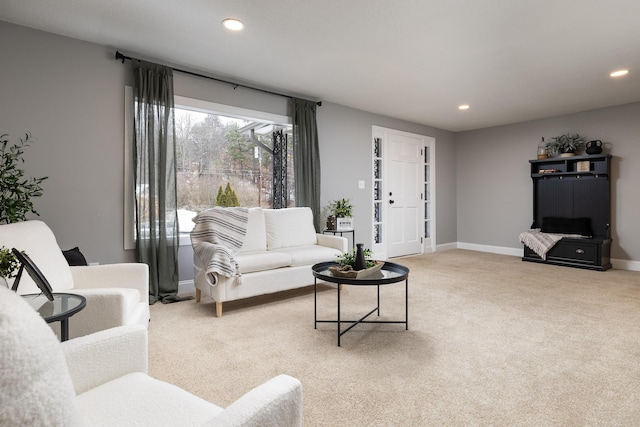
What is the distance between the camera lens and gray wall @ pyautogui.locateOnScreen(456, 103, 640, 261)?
17.6ft

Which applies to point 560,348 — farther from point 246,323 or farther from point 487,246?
point 487,246

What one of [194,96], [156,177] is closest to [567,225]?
[194,96]

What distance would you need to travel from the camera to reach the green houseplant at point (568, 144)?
5.78 metres

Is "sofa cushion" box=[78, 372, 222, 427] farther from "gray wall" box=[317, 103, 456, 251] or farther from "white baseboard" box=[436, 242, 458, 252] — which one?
"white baseboard" box=[436, 242, 458, 252]

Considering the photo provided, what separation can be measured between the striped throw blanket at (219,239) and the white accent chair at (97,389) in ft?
6.38

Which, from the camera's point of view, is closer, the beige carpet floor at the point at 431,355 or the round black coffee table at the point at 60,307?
the round black coffee table at the point at 60,307

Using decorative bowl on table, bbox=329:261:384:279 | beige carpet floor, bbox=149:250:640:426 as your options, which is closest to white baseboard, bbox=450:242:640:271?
beige carpet floor, bbox=149:250:640:426

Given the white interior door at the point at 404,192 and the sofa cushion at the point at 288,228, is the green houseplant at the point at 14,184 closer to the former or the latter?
the sofa cushion at the point at 288,228

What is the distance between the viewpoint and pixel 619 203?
547 cm

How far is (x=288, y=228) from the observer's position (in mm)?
4227

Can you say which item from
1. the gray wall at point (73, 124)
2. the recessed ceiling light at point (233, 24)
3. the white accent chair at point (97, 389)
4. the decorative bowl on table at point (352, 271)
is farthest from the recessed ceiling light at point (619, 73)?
the white accent chair at point (97, 389)

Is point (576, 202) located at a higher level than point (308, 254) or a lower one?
higher

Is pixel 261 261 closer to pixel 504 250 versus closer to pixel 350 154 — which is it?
pixel 350 154

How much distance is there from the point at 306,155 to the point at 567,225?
4.27 metres
